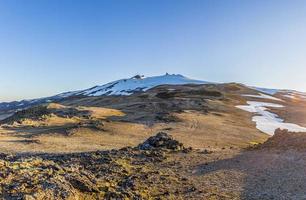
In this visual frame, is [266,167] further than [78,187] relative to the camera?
Yes

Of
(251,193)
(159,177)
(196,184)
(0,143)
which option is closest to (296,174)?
(251,193)

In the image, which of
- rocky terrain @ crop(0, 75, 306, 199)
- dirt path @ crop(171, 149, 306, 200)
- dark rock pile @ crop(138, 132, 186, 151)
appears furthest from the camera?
dark rock pile @ crop(138, 132, 186, 151)

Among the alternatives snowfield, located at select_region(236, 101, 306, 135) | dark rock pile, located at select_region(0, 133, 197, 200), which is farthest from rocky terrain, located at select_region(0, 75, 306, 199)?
snowfield, located at select_region(236, 101, 306, 135)

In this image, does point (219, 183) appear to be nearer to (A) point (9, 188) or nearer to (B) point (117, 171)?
(B) point (117, 171)

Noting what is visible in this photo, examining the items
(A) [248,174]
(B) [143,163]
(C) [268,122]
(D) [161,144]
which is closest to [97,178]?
(B) [143,163]

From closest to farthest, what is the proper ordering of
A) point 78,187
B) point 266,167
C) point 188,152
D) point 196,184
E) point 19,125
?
point 78,187 < point 196,184 < point 266,167 < point 188,152 < point 19,125

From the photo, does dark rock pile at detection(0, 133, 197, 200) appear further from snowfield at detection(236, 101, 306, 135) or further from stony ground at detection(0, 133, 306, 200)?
snowfield at detection(236, 101, 306, 135)

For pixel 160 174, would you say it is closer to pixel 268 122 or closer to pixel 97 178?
pixel 97 178

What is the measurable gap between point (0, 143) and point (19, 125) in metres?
13.7

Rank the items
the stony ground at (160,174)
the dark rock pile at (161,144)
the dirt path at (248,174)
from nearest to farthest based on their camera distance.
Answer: the stony ground at (160,174) < the dirt path at (248,174) < the dark rock pile at (161,144)

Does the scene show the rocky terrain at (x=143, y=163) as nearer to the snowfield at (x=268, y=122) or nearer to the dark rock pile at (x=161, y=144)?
the dark rock pile at (x=161, y=144)

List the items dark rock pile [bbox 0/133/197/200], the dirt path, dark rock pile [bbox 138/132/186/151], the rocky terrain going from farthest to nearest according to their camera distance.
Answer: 1. dark rock pile [bbox 138/132/186/151]
2. the dirt path
3. the rocky terrain
4. dark rock pile [bbox 0/133/197/200]

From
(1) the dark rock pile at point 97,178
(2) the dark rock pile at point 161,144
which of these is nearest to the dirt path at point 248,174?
(1) the dark rock pile at point 97,178

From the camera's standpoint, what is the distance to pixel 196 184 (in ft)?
70.8
